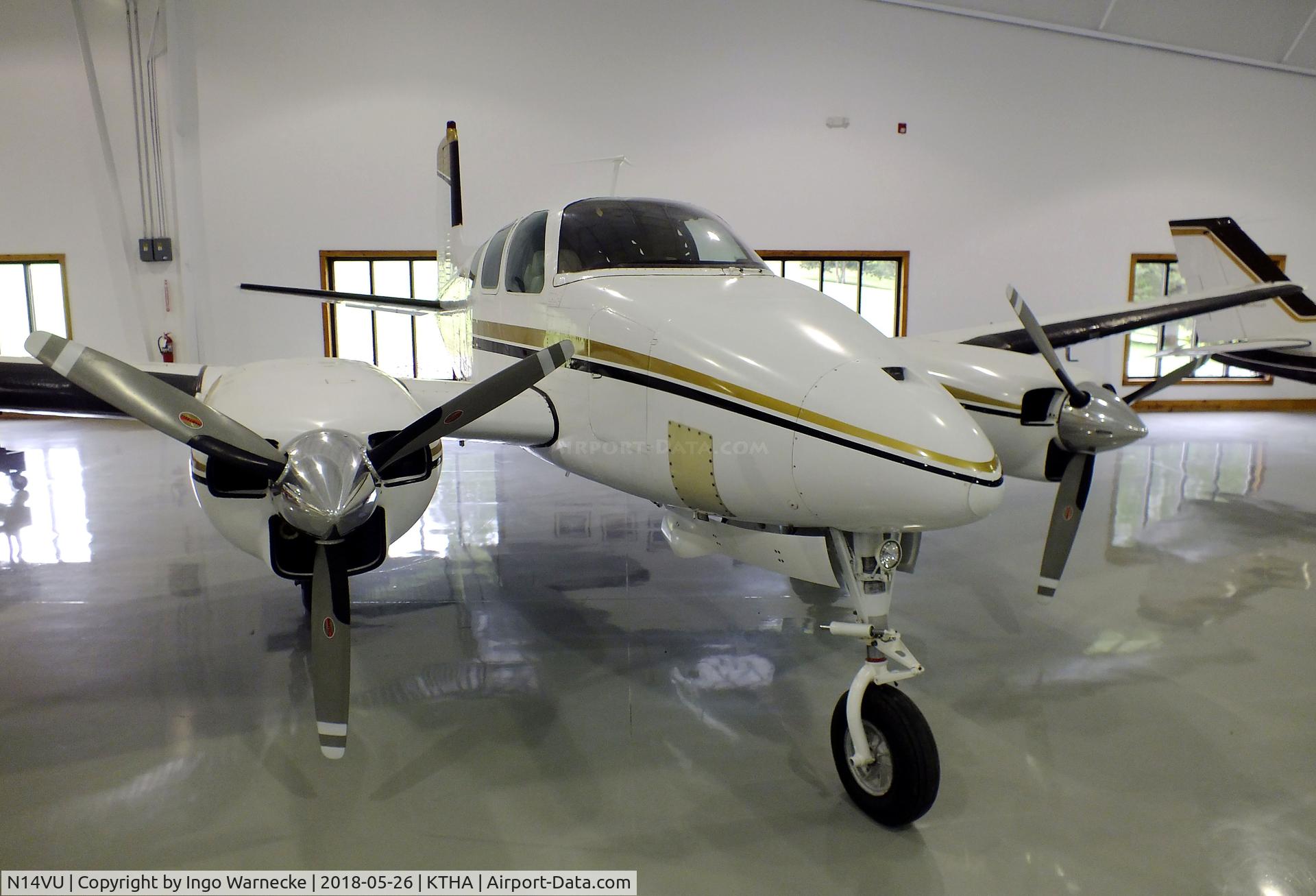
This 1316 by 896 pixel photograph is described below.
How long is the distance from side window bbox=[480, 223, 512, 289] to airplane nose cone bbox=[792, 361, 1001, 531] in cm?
292

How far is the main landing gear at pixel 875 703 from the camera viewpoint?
289 cm

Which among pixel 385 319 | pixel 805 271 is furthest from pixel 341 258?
pixel 805 271

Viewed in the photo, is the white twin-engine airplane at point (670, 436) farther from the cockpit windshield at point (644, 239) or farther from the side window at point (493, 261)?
the side window at point (493, 261)

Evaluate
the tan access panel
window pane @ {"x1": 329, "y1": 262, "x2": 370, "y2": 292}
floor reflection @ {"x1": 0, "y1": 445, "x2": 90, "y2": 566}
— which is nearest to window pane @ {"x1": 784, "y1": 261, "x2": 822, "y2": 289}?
window pane @ {"x1": 329, "y1": 262, "x2": 370, "y2": 292}

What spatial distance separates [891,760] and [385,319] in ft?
46.8

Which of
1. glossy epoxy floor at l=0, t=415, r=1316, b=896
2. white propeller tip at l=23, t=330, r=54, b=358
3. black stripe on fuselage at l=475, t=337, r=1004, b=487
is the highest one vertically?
white propeller tip at l=23, t=330, r=54, b=358

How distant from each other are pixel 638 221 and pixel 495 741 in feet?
8.94

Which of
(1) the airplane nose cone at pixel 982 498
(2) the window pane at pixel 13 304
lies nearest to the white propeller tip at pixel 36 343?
(1) the airplane nose cone at pixel 982 498

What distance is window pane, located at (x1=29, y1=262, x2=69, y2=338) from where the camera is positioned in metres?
13.9

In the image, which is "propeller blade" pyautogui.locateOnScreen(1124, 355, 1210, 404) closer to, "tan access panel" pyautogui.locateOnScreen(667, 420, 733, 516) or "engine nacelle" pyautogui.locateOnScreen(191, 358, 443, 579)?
"tan access panel" pyautogui.locateOnScreen(667, 420, 733, 516)

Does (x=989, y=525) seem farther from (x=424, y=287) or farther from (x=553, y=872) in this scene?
(x=424, y=287)

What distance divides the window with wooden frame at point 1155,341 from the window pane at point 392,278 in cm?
1362

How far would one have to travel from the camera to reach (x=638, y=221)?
4375mm

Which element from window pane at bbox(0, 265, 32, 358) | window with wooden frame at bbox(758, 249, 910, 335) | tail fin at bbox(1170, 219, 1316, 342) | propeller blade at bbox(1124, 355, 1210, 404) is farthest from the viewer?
window with wooden frame at bbox(758, 249, 910, 335)
